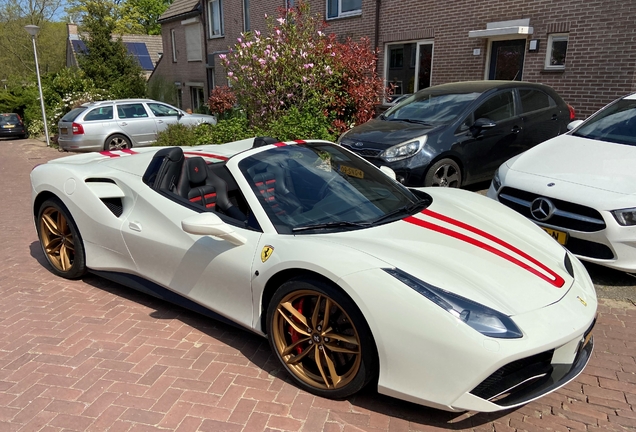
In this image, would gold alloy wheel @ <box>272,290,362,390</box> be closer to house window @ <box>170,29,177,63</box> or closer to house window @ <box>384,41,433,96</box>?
house window @ <box>384,41,433,96</box>

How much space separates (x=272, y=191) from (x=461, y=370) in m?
1.63

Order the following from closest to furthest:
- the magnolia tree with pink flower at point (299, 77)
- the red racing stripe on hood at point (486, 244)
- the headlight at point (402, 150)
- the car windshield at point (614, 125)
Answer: the red racing stripe on hood at point (486, 244), the car windshield at point (614, 125), the headlight at point (402, 150), the magnolia tree with pink flower at point (299, 77)

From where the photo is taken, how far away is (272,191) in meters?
3.22

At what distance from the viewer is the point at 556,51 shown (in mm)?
9359

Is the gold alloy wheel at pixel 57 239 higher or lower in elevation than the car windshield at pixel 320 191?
lower

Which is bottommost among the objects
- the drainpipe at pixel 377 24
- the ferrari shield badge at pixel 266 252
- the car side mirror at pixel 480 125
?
the ferrari shield badge at pixel 266 252

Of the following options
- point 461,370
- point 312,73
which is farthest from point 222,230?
point 312,73

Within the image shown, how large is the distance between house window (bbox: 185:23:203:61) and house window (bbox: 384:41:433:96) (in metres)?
13.4

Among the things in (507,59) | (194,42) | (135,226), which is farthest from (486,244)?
(194,42)

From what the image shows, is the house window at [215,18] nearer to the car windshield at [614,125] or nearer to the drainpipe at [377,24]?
the drainpipe at [377,24]

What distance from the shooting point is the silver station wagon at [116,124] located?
13820mm

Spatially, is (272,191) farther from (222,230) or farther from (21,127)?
(21,127)

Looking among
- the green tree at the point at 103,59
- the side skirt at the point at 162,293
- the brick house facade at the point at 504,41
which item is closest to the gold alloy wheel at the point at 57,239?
the side skirt at the point at 162,293

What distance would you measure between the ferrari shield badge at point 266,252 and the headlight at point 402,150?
3.71 meters
